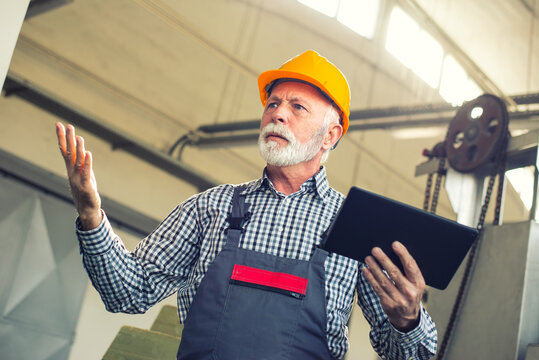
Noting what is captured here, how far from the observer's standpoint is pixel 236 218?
1.96 m

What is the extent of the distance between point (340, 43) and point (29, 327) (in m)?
6.67

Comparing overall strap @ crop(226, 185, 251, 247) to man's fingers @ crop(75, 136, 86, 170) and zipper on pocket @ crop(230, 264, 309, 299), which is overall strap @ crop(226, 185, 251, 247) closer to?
zipper on pocket @ crop(230, 264, 309, 299)

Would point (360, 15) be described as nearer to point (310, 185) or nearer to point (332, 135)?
point (332, 135)

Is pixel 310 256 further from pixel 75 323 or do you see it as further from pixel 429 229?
pixel 75 323

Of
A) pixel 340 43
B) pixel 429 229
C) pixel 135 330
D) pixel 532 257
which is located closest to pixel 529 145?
pixel 532 257

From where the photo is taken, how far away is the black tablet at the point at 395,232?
1663 millimetres

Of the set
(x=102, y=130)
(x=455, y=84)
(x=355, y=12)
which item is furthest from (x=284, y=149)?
(x=455, y=84)

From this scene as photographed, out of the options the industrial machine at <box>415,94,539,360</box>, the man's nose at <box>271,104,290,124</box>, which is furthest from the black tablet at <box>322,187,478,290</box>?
the industrial machine at <box>415,94,539,360</box>

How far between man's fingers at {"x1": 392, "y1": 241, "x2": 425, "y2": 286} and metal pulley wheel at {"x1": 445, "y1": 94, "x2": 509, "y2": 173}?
7.83ft

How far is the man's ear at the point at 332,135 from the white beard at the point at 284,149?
119mm

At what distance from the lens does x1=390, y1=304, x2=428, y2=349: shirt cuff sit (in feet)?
5.71

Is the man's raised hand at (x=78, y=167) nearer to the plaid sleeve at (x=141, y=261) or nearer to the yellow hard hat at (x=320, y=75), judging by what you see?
the plaid sleeve at (x=141, y=261)

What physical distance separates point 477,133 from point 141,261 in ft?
9.57

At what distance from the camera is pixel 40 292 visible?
6305 mm
